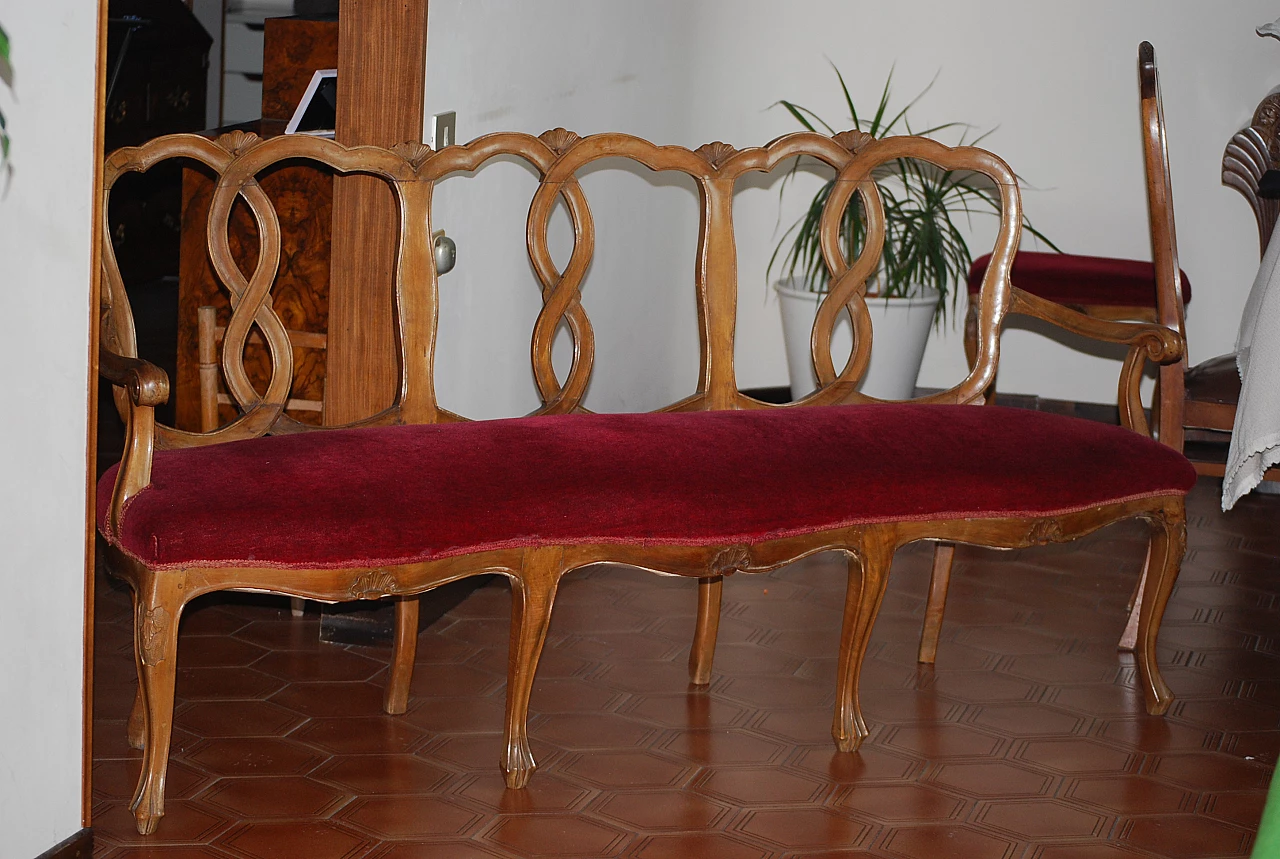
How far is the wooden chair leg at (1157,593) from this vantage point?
9.47 ft

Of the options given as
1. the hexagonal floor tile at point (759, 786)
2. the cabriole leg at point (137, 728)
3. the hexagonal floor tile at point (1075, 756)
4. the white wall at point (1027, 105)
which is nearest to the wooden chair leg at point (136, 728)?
the cabriole leg at point (137, 728)

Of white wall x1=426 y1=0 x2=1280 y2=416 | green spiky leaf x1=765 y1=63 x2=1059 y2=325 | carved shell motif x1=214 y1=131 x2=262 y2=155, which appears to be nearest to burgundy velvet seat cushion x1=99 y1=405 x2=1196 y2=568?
carved shell motif x1=214 y1=131 x2=262 y2=155

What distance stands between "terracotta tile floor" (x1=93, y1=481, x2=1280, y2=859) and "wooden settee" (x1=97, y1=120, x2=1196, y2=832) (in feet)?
0.36

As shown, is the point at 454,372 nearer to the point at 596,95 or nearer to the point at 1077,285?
the point at 596,95

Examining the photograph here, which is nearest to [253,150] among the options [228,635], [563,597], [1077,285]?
[228,635]

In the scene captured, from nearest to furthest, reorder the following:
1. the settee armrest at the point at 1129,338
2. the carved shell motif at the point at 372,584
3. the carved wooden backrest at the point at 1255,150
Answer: the carved shell motif at the point at 372,584
the settee armrest at the point at 1129,338
the carved wooden backrest at the point at 1255,150

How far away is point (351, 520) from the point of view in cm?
220

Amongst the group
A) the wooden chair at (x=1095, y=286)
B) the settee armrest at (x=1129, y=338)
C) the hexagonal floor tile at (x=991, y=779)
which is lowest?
the hexagonal floor tile at (x=991, y=779)

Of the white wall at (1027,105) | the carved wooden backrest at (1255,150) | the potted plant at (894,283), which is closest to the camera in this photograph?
the potted plant at (894,283)

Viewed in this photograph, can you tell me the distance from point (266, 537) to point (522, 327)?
1.66 m

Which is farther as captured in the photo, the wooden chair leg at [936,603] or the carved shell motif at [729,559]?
the wooden chair leg at [936,603]

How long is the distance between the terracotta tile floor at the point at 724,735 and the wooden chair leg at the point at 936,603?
5 cm

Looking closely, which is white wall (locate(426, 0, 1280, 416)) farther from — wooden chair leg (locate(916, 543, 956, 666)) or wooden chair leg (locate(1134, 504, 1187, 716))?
wooden chair leg (locate(1134, 504, 1187, 716))

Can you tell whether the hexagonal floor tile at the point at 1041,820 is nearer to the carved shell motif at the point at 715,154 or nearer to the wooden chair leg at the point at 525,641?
the wooden chair leg at the point at 525,641
